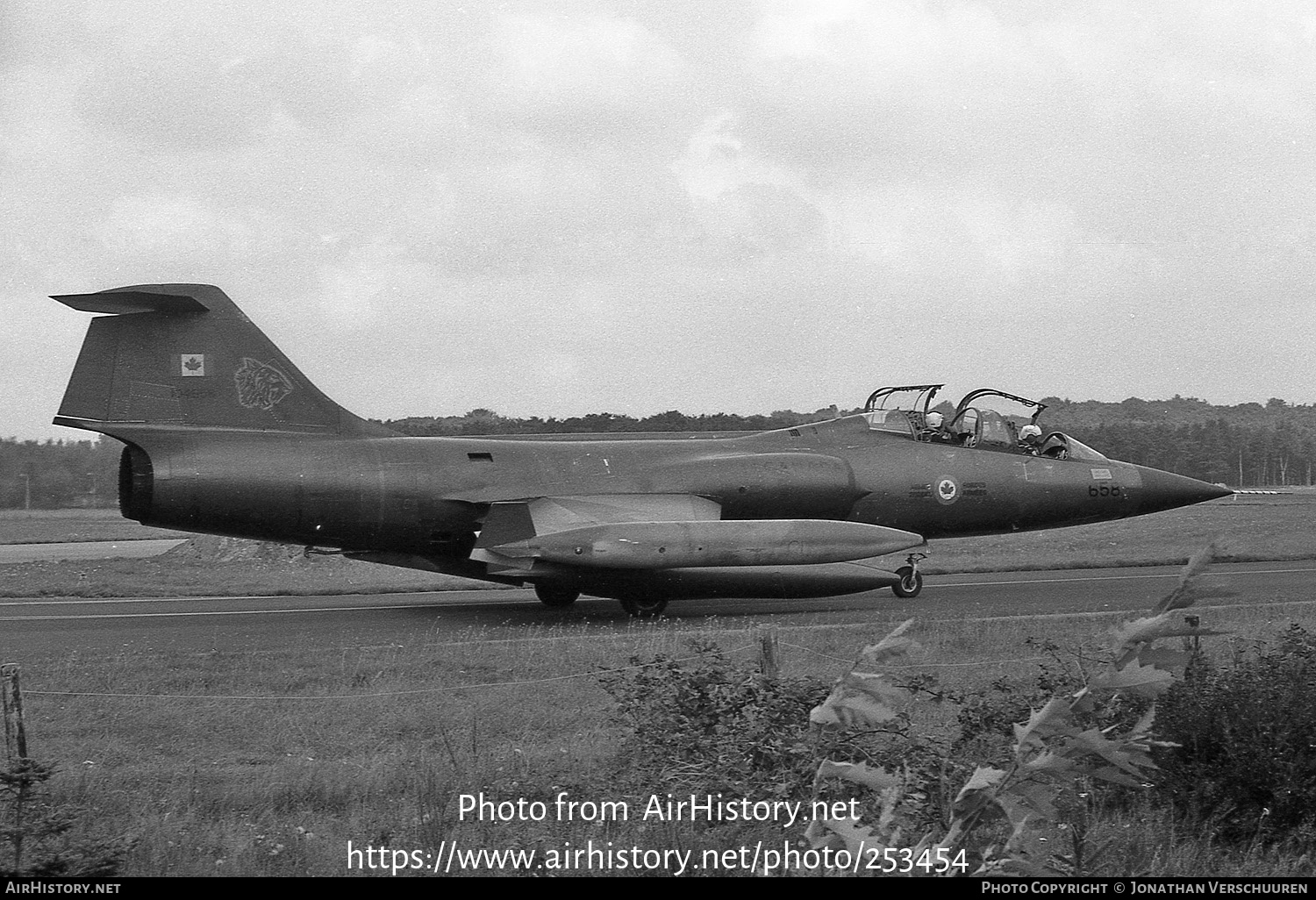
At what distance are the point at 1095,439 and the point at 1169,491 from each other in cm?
580

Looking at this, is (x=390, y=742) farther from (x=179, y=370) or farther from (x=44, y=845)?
(x=179, y=370)

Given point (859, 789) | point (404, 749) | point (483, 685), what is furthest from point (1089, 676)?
point (483, 685)

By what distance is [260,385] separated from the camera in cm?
1638

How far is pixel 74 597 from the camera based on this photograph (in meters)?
20.7

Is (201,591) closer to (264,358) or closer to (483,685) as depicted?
(264,358)

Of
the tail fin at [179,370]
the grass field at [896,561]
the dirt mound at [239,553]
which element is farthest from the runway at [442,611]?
the dirt mound at [239,553]

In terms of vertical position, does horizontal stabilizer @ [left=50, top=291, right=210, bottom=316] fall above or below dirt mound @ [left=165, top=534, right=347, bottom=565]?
above

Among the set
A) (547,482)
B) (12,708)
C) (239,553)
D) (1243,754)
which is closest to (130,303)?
(547,482)

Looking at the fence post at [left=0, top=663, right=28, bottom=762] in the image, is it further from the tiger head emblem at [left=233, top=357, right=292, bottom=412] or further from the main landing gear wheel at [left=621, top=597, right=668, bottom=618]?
the main landing gear wheel at [left=621, top=597, right=668, bottom=618]

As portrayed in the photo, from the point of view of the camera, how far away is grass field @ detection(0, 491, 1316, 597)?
2292cm

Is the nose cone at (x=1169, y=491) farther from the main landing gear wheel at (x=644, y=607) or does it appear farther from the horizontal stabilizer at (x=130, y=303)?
the horizontal stabilizer at (x=130, y=303)

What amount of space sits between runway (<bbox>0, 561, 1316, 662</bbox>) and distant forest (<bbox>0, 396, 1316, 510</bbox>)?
229cm

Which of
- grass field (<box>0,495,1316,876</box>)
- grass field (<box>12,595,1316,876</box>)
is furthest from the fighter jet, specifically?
grass field (<box>12,595,1316,876</box>)

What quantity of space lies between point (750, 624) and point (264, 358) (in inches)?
297
